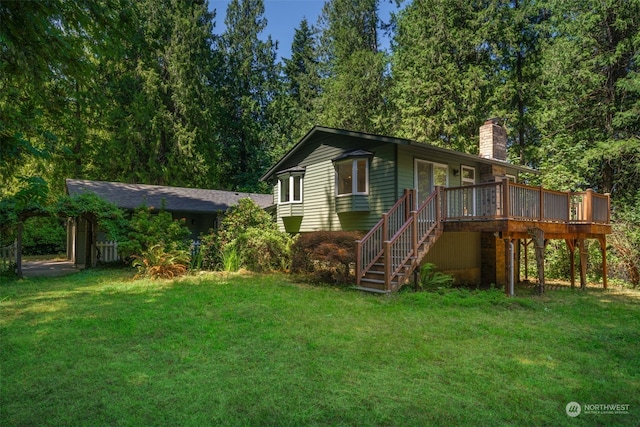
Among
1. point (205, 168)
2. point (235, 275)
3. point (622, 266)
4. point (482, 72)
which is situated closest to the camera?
point (235, 275)

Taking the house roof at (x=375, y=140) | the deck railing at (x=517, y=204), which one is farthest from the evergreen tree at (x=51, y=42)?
the deck railing at (x=517, y=204)

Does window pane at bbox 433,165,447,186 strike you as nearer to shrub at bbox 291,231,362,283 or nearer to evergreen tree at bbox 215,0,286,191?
shrub at bbox 291,231,362,283

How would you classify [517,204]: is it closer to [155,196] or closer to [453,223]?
[453,223]

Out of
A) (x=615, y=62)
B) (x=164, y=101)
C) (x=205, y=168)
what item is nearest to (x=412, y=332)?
(x=615, y=62)

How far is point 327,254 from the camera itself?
10.1m

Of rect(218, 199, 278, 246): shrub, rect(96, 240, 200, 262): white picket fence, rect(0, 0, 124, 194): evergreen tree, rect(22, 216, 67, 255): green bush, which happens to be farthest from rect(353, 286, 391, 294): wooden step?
rect(22, 216, 67, 255): green bush

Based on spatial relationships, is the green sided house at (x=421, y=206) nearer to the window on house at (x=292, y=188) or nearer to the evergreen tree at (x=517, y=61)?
the window on house at (x=292, y=188)

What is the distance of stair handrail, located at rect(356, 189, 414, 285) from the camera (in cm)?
959

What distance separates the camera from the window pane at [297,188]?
15.2 meters

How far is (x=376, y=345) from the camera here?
516cm

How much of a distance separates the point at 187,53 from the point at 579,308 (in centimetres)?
2809

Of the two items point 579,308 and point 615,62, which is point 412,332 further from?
point 615,62

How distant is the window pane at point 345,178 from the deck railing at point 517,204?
3.78 metres

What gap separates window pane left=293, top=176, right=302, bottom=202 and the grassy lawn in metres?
→ 7.39
